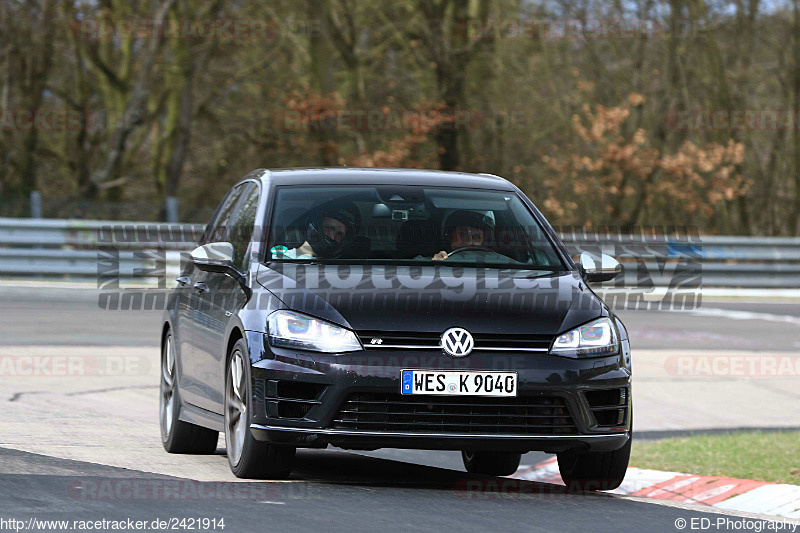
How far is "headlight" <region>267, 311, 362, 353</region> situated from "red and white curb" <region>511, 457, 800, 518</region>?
2.08 m

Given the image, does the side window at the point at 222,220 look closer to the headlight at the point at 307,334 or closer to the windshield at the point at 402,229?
the windshield at the point at 402,229

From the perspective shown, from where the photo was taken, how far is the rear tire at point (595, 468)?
767cm

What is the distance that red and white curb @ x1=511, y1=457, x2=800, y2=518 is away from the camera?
26.6ft

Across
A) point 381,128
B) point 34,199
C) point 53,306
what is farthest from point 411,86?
point 53,306

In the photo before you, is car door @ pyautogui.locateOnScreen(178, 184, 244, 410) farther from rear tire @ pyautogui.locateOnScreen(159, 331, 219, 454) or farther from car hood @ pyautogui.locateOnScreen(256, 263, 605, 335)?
car hood @ pyautogui.locateOnScreen(256, 263, 605, 335)

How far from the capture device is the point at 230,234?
8.90 meters

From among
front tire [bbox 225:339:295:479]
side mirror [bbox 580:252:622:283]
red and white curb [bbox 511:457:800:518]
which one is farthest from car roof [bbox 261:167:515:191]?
red and white curb [bbox 511:457:800:518]

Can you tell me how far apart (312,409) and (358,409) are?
22 cm

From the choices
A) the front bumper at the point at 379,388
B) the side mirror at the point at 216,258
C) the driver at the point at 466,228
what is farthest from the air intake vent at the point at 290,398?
the driver at the point at 466,228

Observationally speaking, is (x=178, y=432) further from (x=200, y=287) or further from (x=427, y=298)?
(x=427, y=298)

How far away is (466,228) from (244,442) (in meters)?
1.86

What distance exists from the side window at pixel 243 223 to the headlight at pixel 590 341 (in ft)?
5.96

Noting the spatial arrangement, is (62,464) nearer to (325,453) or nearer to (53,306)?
(325,453)

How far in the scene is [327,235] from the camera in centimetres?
808
